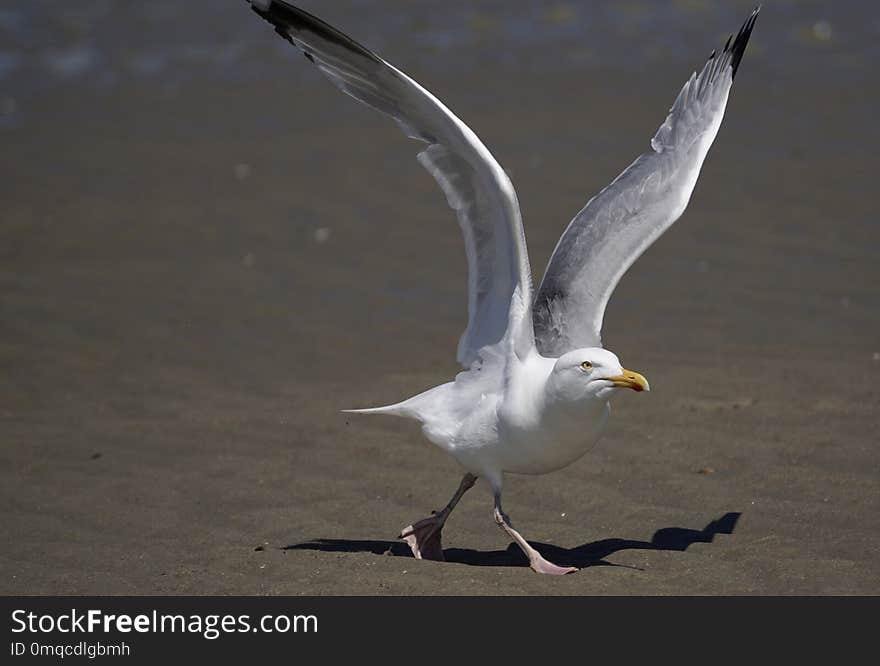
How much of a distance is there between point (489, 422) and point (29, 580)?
1749 mm

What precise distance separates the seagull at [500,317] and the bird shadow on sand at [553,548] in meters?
0.10

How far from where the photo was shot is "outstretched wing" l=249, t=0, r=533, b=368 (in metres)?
4.66

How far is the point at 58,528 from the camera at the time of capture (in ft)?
17.5

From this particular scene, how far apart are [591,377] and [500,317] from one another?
0.65 metres

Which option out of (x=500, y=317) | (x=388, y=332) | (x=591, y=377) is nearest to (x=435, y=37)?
(x=388, y=332)

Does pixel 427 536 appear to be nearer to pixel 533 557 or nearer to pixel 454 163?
pixel 533 557

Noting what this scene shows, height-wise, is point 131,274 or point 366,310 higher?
point 131,274

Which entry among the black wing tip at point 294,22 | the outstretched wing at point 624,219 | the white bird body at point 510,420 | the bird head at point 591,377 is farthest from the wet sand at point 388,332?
the black wing tip at point 294,22

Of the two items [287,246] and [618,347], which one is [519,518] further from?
[287,246]

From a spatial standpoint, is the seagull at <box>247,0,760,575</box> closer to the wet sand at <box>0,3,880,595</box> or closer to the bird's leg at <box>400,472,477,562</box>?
the bird's leg at <box>400,472,477,562</box>

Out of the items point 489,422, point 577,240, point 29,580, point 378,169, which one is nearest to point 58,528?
point 29,580

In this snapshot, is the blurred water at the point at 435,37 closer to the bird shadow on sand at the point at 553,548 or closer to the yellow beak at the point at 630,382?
the bird shadow on sand at the point at 553,548

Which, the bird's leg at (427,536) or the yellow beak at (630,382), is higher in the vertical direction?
the yellow beak at (630,382)

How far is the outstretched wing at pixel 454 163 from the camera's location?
183 inches
